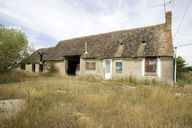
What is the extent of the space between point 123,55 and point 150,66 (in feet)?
10.5

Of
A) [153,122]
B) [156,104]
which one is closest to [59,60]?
[156,104]

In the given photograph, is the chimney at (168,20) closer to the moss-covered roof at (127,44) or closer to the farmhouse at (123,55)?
the farmhouse at (123,55)

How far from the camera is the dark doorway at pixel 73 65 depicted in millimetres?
26459

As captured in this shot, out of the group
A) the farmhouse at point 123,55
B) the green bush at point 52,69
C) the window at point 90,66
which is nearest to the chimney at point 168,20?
the farmhouse at point 123,55

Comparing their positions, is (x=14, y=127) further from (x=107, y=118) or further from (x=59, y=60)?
(x=59, y=60)

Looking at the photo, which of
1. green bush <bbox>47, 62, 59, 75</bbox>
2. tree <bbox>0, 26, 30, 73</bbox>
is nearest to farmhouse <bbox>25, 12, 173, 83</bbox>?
green bush <bbox>47, 62, 59, 75</bbox>

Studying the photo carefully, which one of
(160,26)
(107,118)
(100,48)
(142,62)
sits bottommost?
(107,118)

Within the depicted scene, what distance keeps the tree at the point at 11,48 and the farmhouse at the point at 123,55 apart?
21.3 feet

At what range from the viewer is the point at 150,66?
18.1 meters

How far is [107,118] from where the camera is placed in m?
5.98

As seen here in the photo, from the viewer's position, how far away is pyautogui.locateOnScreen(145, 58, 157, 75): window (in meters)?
17.8

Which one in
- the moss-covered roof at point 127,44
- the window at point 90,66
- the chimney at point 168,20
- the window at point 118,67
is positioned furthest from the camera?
the window at point 90,66

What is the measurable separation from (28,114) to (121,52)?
16342 mm

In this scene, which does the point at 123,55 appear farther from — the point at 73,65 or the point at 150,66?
the point at 73,65
